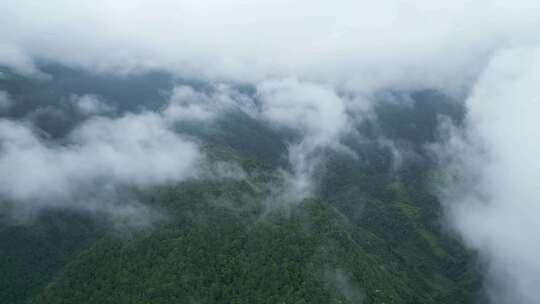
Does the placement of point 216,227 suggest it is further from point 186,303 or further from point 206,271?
point 186,303

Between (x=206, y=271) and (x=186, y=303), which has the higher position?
(x=206, y=271)

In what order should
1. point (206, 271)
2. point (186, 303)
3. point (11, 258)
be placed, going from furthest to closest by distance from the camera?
point (11, 258)
point (206, 271)
point (186, 303)

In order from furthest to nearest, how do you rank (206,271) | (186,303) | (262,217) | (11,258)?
(262,217) < (11,258) < (206,271) < (186,303)

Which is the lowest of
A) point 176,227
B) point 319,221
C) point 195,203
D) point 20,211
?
point 20,211

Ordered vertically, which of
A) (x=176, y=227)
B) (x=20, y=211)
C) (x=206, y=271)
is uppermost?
(x=176, y=227)

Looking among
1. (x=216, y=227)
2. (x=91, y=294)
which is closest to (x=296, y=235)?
(x=216, y=227)

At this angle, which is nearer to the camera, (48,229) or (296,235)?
(296,235)

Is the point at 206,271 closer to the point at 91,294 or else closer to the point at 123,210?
the point at 91,294

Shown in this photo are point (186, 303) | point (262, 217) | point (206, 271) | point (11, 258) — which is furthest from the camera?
point (262, 217)

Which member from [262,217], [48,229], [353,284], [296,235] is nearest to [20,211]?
[48,229]
